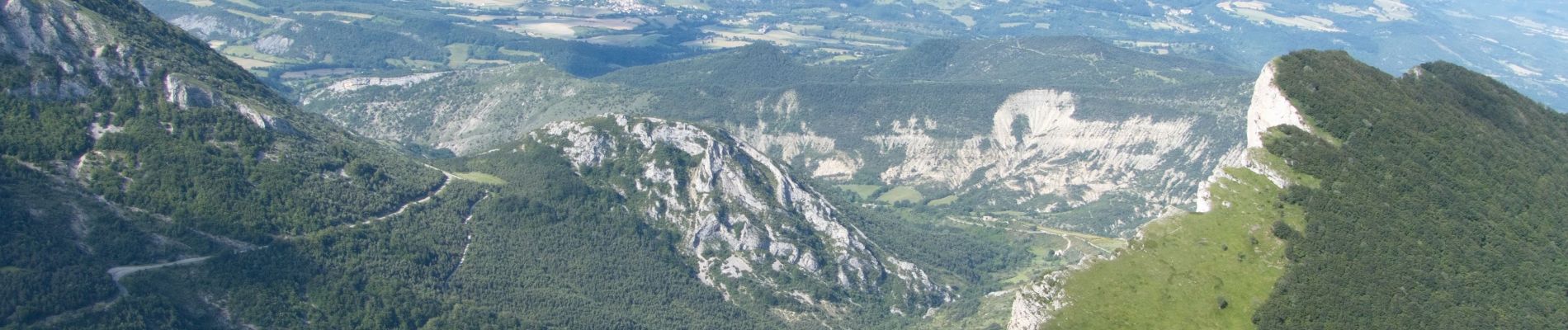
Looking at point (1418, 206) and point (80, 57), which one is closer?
point (1418, 206)

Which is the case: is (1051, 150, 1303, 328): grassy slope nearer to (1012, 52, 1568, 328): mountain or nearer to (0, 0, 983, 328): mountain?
(1012, 52, 1568, 328): mountain

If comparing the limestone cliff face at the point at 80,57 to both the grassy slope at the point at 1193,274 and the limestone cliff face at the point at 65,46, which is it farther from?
the grassy slope at the point at 1193,274

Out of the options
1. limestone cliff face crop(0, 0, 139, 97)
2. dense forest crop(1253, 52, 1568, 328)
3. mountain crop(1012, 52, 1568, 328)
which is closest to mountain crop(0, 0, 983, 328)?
limestone cliff face crop(0, 0, 139, 97)

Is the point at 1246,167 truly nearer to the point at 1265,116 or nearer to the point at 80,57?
the point at 1265,116

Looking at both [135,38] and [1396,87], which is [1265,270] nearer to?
[1396,87]

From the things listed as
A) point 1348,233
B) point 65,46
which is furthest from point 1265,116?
point 65,46

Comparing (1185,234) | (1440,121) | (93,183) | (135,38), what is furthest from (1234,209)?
(135,38)
